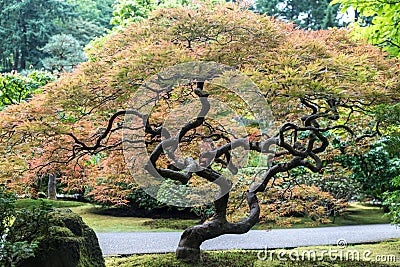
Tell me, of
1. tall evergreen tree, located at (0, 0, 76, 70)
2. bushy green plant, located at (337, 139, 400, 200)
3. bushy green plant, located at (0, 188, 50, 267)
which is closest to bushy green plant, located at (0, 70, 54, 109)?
bushy green plant, located at (0, 188, 50, 267)

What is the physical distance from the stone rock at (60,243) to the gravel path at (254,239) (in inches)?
109

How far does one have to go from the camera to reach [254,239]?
7.33m

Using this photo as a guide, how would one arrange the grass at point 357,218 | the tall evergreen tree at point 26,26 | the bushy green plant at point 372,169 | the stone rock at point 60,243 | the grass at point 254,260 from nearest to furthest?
the stone rock at point 60,243 < the grass at point 254,260 < the bushy green plant at point 372,169 < the grass at point 357,218 < the tall evergreen tree at point 26,26

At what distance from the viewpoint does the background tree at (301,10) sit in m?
19.9

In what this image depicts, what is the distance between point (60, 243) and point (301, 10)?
2064 cm

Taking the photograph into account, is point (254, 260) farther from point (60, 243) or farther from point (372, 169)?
point (372, 169)

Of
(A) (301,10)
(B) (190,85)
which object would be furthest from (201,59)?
(A) (301,10)

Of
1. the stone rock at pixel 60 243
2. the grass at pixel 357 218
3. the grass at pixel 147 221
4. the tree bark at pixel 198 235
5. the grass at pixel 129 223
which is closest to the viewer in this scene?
the stone rock at pixel 60 243

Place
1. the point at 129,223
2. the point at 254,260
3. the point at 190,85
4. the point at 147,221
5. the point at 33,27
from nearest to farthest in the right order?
1. the point at 190,85
2. the point at 254,260
3. the point at 129,223
4. the point at 147,221
5. the point at 33,27

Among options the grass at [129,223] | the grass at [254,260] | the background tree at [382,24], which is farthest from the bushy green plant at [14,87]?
the background tree at [382,24]

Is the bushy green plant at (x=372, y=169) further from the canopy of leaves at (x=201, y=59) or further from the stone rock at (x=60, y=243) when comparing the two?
the stone rock at (x=60, y=243)

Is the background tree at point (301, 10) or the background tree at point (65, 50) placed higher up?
the background tree at point (301, 10)

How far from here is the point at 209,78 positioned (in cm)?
345

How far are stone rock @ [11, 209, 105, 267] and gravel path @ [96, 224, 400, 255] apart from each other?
276 cm
